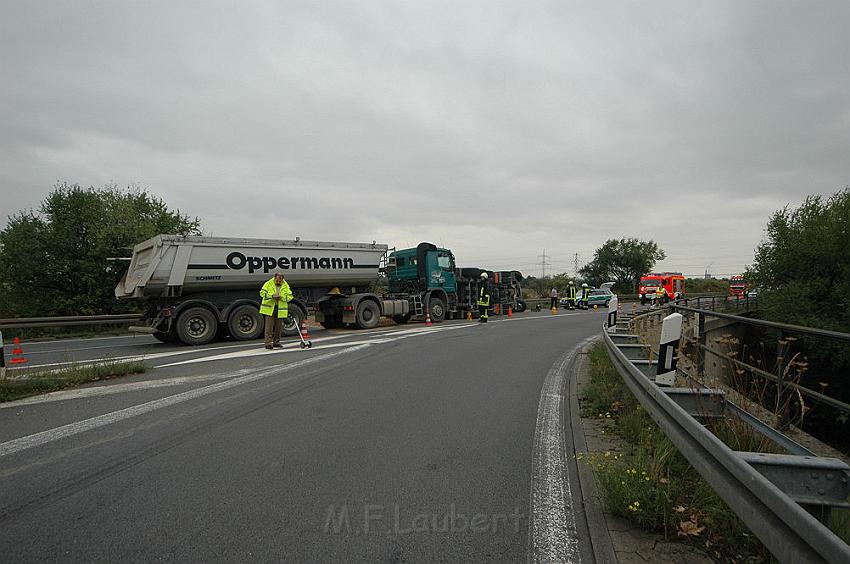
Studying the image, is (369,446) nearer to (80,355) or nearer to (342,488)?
(342,488)

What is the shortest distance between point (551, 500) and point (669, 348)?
2.27 m

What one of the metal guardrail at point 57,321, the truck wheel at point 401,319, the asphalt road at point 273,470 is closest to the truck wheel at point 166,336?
the metal guardrail at point 57,321

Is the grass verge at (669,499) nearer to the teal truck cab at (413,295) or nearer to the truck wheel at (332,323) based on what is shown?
the teal truck cab at (413,295)

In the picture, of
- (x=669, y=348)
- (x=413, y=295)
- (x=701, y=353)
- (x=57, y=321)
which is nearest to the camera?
(x=669, y=348)

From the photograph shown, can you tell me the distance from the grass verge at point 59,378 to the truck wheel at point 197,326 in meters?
5.03

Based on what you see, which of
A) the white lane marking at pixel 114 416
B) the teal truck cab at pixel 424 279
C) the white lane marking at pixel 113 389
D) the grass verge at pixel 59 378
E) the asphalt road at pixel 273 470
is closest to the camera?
the asphalt road at pixel 273 470

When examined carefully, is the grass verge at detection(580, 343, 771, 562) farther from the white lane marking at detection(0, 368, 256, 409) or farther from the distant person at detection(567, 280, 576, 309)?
the distant person at detection(567, 280, 576, 309)

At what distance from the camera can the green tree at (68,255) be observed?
72.8 feet

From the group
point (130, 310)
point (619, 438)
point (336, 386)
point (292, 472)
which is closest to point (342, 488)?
point (292, 472)

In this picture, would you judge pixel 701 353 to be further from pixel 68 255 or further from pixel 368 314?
pixel 68 255

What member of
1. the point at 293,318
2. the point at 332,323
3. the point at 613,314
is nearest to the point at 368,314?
the point at 332,323

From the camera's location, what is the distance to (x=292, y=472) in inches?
145

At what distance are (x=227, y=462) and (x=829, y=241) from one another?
25.4 metres

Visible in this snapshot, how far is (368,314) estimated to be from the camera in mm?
18016
